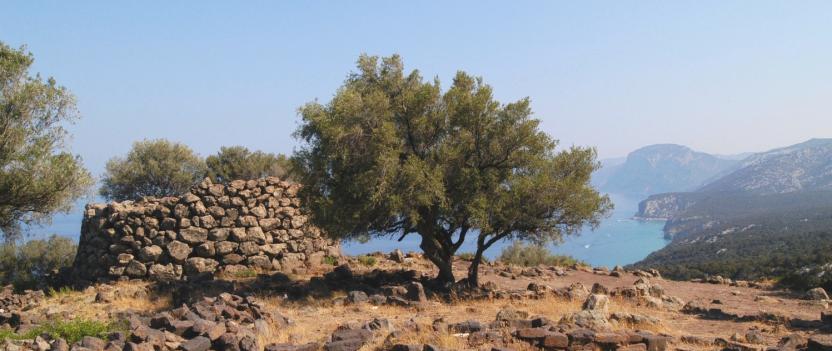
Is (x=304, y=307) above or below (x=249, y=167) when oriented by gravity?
below

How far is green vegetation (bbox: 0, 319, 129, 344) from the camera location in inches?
453

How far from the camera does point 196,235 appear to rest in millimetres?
21516

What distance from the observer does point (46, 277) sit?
24359 millimetres

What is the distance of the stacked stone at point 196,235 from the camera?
2120 centimetres

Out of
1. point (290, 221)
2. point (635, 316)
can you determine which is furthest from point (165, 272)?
point (635, 316)

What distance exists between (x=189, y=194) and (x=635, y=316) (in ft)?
52.4

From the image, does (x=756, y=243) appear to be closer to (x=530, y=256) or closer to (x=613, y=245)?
(x=530, y=256)

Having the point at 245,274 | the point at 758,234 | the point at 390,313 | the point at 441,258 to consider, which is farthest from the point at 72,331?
the point at 758,234

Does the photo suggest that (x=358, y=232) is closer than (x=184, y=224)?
Yes

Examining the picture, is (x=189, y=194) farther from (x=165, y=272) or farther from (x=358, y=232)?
(x=358, y=232)

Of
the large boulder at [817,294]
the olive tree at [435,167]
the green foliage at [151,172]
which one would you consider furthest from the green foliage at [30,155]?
the large boulder at [817,294]

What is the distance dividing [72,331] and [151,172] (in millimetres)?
28951

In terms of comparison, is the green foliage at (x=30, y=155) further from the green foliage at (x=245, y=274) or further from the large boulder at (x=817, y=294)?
the large boulder at (x=817, y=294)

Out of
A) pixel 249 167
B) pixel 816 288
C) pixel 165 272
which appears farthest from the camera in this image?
pixel 249 167
